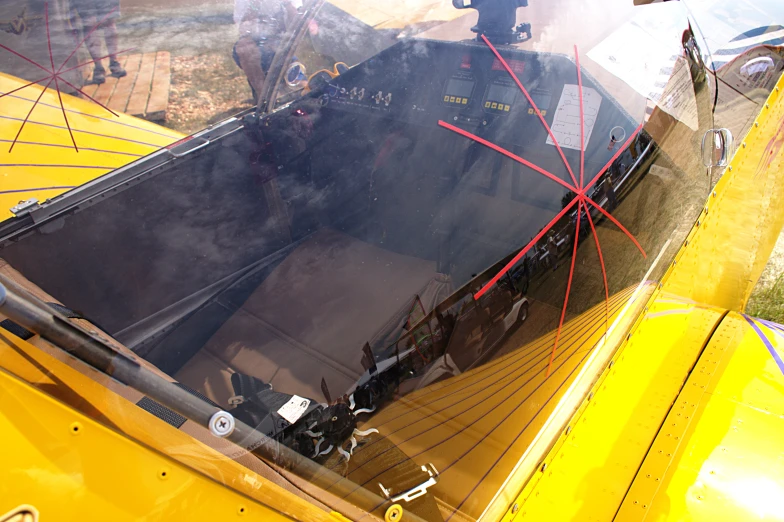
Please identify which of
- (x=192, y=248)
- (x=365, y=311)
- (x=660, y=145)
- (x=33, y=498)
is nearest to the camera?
(x=33, y=498)

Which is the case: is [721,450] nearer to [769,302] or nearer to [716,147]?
[716,147]

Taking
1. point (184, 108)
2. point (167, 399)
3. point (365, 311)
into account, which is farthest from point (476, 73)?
point (167, 399)

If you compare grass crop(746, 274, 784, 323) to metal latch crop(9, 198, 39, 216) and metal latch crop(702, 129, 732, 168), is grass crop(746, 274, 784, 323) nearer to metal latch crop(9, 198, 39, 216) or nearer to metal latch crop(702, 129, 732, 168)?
metal latch crop(702, 129, 732, 168)

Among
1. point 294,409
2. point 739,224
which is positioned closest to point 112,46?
point 294,409

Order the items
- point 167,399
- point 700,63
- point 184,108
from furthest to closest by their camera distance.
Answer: point 184,108, point 700,63, point 167,399

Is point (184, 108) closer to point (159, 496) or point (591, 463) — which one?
point (159, 496)
